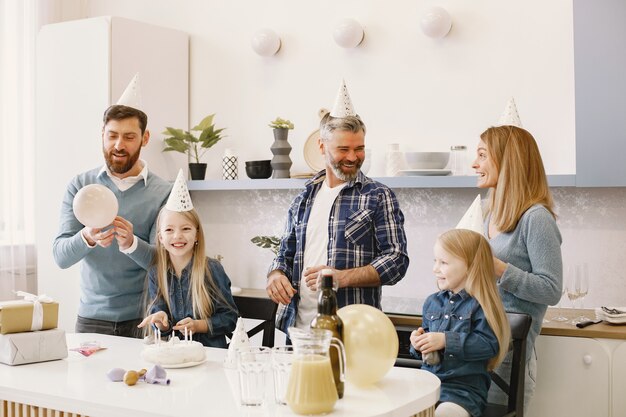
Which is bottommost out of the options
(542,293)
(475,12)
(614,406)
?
(614,406)

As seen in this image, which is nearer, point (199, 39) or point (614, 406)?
point (614, 406)

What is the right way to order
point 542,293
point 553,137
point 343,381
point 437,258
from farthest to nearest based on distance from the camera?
1. point 553,137
2. point 542,293
3. point 437,258
4. point 343,381

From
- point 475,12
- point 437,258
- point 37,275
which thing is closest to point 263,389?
point 437,258

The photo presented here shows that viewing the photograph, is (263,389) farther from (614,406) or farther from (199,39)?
(199,39)

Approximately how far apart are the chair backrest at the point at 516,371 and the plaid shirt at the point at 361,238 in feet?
1.41

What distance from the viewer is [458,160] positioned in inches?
142

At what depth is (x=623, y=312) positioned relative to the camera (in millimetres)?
2963

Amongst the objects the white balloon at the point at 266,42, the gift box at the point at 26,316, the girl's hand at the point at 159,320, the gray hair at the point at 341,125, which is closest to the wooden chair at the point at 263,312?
the girl's hand at the point at 159,320

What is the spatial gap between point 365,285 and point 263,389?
95 centimetres

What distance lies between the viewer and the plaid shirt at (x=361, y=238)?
2.63 metres

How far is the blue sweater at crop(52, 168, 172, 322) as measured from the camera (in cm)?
274

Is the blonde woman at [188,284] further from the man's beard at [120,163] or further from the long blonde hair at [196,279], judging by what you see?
the man's beard at [120,163]

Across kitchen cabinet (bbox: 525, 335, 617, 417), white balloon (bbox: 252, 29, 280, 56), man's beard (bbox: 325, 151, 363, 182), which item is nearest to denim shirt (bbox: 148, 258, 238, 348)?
man's beard (bbox: 325, 151, 363, 182)

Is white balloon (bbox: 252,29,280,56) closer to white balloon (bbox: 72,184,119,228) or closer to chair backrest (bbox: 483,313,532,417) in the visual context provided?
white balloon (bbox: 72,184,119,228)
